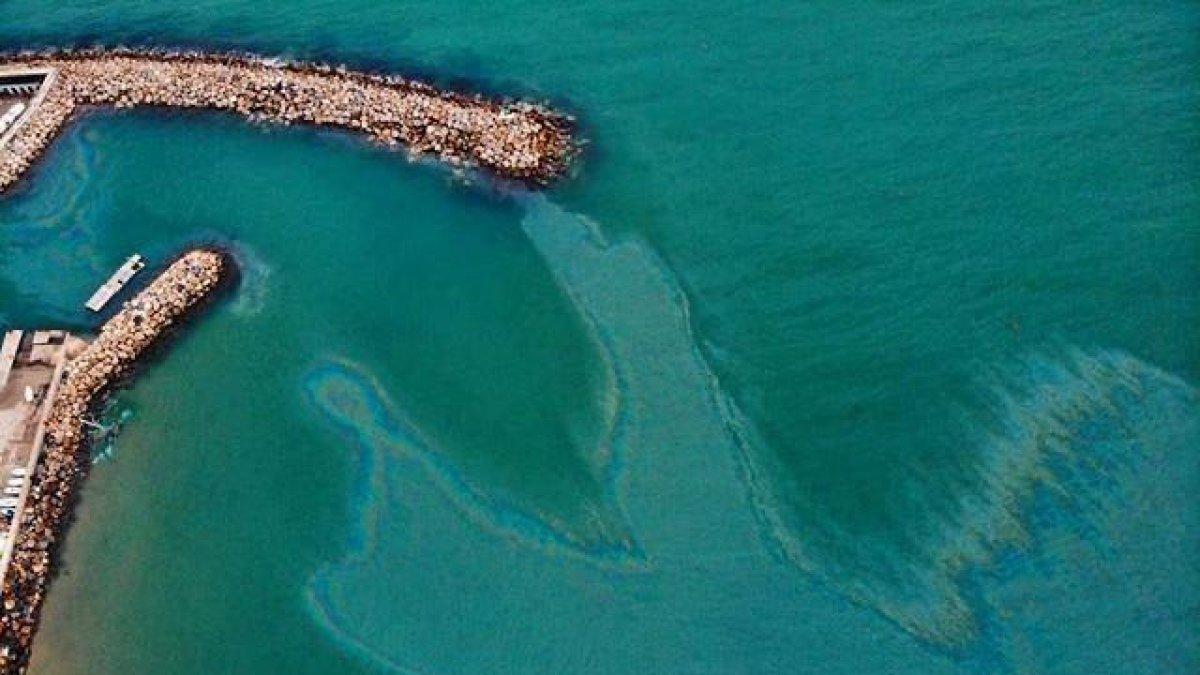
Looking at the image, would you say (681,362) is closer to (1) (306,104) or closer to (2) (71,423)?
(1) (306,104)

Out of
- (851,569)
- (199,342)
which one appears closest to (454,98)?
(199,342)

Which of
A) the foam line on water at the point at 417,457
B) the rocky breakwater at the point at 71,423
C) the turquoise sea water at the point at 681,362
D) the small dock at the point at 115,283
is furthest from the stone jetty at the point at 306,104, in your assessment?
the foam line on water at the point at 417,457

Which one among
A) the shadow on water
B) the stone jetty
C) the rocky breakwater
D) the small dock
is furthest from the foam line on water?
the stone jetty

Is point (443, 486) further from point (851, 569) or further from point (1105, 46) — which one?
point (1105, 46)

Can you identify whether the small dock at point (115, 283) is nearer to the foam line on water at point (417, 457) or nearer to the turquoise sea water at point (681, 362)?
the turquoise sea water at point (681, 362)

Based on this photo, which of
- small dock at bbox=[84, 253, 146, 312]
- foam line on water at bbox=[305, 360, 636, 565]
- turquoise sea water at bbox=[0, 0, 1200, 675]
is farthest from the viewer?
small dock at bbox=[84, 253, 146, 312]

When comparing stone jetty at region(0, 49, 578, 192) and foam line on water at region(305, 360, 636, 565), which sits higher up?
stone jetty at region(0, 49, 578, 192)

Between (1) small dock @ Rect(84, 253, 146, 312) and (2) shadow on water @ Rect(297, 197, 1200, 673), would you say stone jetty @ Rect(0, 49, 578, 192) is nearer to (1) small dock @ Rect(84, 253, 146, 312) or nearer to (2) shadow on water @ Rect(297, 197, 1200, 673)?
(1) small dock @ Rect(84, 253, 146, 312)
